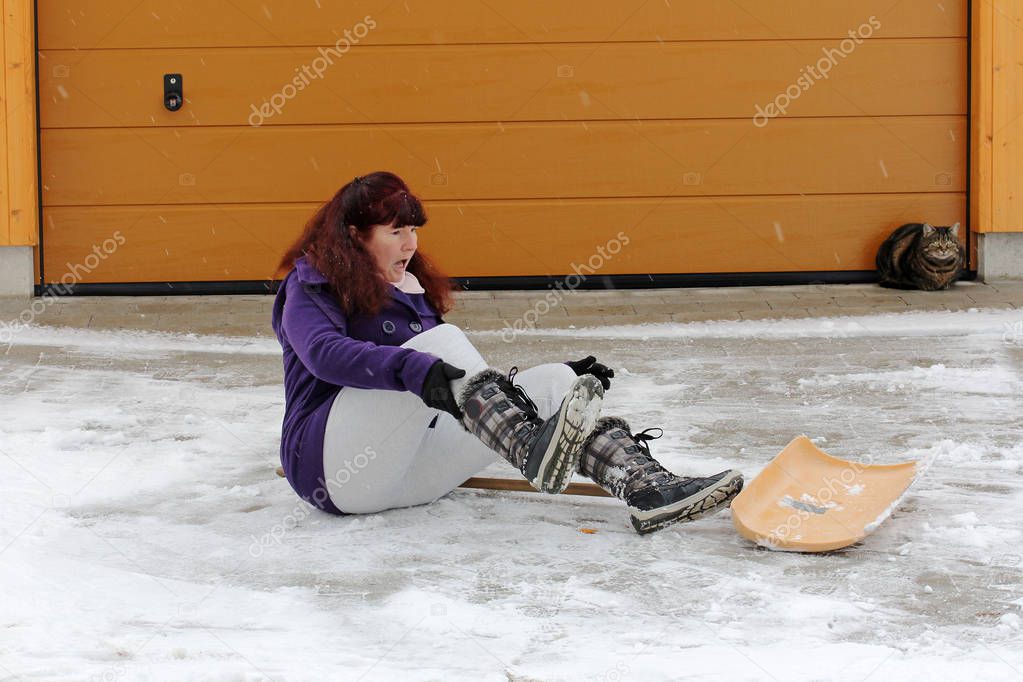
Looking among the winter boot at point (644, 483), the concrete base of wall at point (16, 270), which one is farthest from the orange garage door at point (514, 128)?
the winter boot at point (644, 483)

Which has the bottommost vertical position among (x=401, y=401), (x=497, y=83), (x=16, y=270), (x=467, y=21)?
(x=16, y=270)

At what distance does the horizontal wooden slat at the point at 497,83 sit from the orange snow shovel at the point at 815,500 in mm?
4155

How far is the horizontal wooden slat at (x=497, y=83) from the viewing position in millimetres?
7617

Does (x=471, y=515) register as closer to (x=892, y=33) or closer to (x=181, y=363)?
(x=181, y=363)

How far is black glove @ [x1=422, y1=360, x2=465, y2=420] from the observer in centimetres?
320

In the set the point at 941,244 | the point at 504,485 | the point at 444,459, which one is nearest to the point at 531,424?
the point at 444,459

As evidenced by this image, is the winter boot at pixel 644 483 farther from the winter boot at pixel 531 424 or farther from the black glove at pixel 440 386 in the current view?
the black glove at pixel 440 386

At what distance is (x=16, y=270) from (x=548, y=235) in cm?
290

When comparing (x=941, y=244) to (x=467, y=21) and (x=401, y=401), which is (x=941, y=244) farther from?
(x=401, y=401)

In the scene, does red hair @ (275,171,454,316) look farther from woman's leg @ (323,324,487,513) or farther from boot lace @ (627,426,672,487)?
boot lace @ (627,426,672,487)

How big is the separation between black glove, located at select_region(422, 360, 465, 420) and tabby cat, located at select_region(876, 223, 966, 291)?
16.0 ft

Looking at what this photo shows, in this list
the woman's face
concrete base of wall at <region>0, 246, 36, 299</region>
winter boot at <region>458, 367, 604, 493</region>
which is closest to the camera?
winter boot at <region>458, 367, 604, 493</region>

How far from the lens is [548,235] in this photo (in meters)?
7.81

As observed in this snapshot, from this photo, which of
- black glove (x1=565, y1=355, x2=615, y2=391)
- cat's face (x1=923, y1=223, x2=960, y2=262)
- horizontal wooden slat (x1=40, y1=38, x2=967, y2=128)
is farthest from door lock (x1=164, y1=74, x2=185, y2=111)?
black glove (x1=565, y1=355, x2=615, y2=391)
